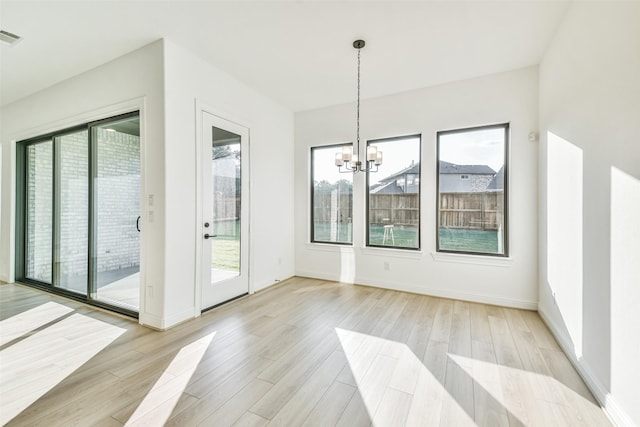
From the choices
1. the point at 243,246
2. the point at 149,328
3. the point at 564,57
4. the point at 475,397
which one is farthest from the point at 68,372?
the point at 564,57

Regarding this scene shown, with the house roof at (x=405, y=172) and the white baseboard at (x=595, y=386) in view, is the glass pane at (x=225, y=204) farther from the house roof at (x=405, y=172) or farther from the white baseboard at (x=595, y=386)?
the white baseboard at (x=595, y=386)

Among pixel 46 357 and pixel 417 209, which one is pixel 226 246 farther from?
pixel 417 209

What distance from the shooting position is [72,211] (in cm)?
385

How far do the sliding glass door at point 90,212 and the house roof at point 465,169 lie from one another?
403 centimetres

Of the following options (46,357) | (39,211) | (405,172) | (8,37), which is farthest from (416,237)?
(39,211)

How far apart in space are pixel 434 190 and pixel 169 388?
3.81 m

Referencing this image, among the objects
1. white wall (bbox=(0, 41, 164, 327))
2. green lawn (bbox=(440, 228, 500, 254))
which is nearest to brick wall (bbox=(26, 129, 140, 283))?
white wall (bbox=(0, 41, 164, 327))

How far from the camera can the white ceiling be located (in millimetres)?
2484

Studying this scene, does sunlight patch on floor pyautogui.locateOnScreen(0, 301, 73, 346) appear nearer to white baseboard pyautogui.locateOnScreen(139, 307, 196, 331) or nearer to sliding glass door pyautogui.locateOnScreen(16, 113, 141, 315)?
sliding glass door pyautogui.locateOnScreen(16, 113, 141, 315)

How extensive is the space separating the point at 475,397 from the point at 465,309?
1840 millimetres

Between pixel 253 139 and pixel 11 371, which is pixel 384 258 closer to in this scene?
pixel 253 139

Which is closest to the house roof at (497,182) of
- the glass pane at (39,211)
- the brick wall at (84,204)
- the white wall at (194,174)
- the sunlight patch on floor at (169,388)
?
the white wall at (194,174)

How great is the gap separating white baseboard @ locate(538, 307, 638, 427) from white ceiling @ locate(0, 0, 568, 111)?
3.00 m

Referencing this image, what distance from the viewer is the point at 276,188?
15.5 feet
